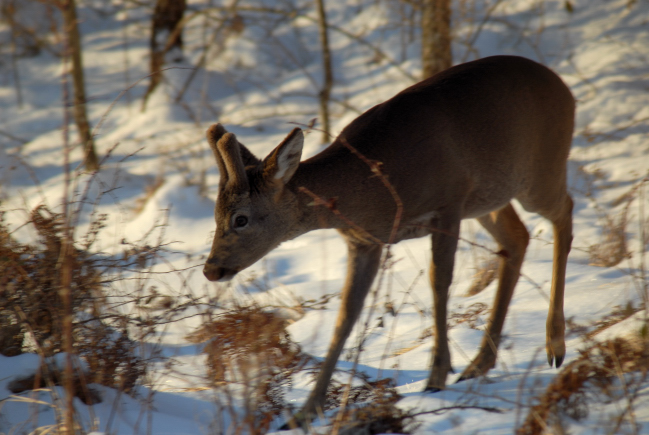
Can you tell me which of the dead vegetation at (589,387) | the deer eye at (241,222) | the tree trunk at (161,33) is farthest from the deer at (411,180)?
the tree trunk at (161,33)

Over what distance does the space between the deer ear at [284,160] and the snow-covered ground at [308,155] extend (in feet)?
2.39

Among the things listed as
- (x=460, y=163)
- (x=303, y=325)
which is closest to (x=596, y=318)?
(x=460, y=163)

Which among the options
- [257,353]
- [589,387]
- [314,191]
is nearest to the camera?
[589,387]

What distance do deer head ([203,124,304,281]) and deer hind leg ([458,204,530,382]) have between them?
1305mm

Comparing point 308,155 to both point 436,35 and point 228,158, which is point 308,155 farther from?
point 228,158

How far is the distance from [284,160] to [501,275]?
74.0 inches

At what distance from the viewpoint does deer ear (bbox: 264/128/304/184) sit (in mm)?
3463

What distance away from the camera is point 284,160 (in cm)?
353

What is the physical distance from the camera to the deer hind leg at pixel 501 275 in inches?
159

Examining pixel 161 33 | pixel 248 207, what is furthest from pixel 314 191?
pixel 161 33

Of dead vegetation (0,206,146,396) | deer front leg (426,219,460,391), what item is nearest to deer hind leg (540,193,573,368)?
deer front leg (426,219,460,391)

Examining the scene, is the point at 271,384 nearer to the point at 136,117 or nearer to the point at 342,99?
the point at 342,99

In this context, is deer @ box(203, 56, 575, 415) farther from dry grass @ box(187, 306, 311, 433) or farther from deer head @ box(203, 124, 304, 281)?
dry grass @ box(187, 306, 311, 433)

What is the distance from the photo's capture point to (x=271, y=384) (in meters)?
3.57
